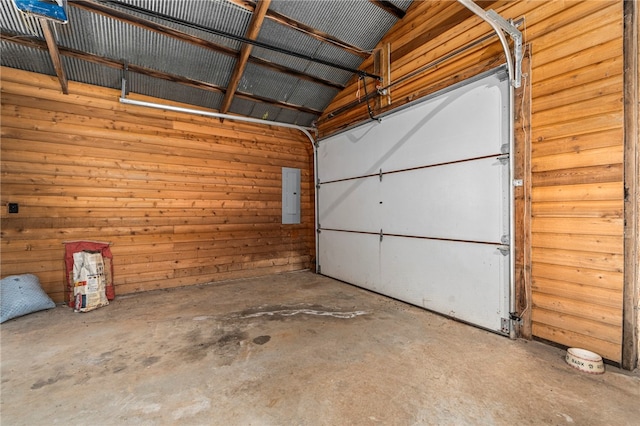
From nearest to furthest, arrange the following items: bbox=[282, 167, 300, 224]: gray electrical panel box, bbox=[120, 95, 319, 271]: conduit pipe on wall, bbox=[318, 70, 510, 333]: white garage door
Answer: bbox=[318, 70, 510, 333]: white garage door → bbox=[120, 95, 319, 271]: conduit pipe on wall → bbox=[282, 167, 300, 224]: gray electrical panel box

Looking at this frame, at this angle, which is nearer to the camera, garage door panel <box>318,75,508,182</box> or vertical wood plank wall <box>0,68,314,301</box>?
garage door panel <box>318,75,508,182</box>

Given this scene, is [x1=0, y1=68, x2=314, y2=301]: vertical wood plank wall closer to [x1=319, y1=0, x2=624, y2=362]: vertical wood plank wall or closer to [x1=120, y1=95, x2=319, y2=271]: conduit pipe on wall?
[x1=120, y1=95, x2=319, y2=271]: conduit pipe on wall

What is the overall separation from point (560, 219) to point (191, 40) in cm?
453

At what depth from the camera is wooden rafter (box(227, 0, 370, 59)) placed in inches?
129

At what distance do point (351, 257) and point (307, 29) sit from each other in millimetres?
3423

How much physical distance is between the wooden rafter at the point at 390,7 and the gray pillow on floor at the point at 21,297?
18.2ft

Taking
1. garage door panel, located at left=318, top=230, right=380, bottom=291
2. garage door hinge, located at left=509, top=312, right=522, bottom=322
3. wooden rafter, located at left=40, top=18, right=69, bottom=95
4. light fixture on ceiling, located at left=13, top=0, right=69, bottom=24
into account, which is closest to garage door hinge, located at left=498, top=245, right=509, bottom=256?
garage door hinge, located at left=509, top=312, right=522, bottom=322

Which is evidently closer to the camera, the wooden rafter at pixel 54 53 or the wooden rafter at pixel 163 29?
the wooden rafter at pixel 54 53

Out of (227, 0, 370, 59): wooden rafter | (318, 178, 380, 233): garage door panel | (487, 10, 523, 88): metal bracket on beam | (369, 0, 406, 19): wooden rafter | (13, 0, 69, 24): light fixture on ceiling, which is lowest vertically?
(318, 178, 380, 233): garage door panel

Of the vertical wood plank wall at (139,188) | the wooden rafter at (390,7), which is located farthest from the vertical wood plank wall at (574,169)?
the vertical wood plank wall at (139,188)

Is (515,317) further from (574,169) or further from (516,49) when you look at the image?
(516,49)

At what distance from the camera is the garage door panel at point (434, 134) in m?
2.82

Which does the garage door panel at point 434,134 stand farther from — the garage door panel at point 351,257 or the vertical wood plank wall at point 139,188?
the vertical wood plank wall at point 139,188

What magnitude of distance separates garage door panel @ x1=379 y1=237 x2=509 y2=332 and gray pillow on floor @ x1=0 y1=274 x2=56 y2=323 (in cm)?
436
